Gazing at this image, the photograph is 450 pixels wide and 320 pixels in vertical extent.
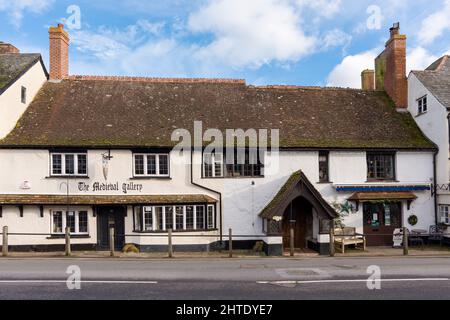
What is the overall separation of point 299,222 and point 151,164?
26.7 ft

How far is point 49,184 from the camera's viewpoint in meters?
17.8

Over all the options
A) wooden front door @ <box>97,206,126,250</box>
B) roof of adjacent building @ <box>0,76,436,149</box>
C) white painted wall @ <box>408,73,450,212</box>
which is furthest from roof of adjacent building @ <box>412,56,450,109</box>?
wooden front door @ <box>97,206,126,250</box>

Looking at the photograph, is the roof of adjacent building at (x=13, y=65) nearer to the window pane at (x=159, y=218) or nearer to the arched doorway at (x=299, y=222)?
the window pane at (x=159, y=218)

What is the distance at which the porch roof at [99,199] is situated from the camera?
17125 mm

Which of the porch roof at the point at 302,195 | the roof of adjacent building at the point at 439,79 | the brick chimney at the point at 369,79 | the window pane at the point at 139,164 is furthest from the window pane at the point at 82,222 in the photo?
the brick chimney at the point at 369,79

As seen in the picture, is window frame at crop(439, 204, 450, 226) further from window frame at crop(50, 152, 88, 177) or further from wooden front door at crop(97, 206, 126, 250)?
window frame at crop(50, 152, 88, 177)

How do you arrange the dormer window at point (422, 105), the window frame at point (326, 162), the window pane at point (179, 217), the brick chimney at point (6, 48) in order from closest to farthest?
the window pane at point (179, 217), the window frame at point (326, 162), the dormer window at point (422, 105), the brick chimney at point (6, 48)

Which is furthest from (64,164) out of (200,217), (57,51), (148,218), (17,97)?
(57,51)

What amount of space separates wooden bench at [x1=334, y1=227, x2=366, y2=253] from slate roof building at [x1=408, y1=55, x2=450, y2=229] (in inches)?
182

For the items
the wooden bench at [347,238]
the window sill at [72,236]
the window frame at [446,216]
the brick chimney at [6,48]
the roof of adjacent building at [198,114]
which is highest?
the brick chimney at [6,48]

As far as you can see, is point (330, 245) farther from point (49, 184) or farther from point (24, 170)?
point (24, 170)

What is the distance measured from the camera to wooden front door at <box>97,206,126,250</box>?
1823 cm

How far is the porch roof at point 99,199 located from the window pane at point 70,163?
1280 mm

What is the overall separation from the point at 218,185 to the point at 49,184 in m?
8.27
